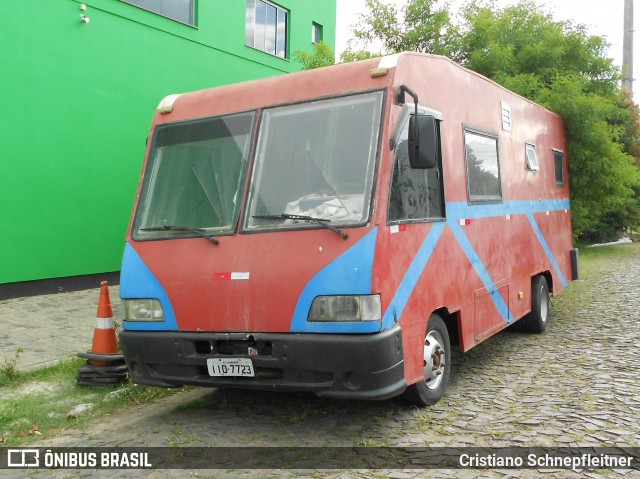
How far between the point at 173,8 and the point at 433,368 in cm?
1132

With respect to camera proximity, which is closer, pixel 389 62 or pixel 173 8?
pixel 389 62

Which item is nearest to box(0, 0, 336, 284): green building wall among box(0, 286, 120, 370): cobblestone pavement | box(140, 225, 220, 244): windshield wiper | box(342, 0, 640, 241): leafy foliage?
box(0, 286, 120, 370): cobblestone pavement

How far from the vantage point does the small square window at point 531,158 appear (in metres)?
8.05

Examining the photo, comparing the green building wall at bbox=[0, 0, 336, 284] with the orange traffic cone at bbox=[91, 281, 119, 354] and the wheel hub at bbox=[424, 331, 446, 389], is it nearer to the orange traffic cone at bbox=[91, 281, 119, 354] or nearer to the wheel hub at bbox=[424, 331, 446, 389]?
the orange traffic cone at bbox=[91, 281, 119, 354]

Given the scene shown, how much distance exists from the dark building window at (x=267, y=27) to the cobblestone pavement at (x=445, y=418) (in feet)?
39.4

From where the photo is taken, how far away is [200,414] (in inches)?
206

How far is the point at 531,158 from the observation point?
8.21 metres

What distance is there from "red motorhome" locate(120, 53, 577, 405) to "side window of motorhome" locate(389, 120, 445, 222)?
0.7 inches

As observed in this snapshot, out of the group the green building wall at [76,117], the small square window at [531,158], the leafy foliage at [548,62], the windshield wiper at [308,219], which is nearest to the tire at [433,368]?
the windshield wiper at [308,219]

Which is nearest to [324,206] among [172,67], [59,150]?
[59,150]

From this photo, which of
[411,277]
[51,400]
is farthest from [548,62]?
[51,400]

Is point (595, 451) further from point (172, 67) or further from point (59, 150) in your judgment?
point (172, 67)

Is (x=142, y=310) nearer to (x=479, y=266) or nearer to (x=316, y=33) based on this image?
(x=479, y=266)
